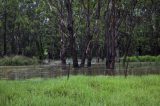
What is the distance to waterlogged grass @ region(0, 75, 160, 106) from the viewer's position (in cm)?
1080

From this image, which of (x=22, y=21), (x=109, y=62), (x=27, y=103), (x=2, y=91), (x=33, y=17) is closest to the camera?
(x=27, y=103)

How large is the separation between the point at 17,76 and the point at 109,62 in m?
6.63

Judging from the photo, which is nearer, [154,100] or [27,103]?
[27,103]

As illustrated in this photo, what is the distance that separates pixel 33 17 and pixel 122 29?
19.3 meters

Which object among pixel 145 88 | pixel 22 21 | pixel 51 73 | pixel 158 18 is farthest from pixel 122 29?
pixel 145 88

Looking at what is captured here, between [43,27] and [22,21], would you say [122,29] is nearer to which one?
[22,21]

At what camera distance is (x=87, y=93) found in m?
12.7

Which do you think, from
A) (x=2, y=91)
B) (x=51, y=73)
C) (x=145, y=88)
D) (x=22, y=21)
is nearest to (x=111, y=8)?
(x=51, y=73)

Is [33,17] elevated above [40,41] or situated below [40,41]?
above

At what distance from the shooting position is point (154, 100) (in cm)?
1128

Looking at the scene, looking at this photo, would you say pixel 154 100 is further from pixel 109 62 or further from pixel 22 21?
pixel 22 21

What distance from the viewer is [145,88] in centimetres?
1422

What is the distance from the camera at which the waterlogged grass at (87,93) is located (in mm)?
10797

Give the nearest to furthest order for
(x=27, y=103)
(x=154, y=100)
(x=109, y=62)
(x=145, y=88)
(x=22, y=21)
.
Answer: (x=27, y=103)
(x=154, y=100)
(x=145, y=88)
(x=109, y=62)
(x=22, y=21)
